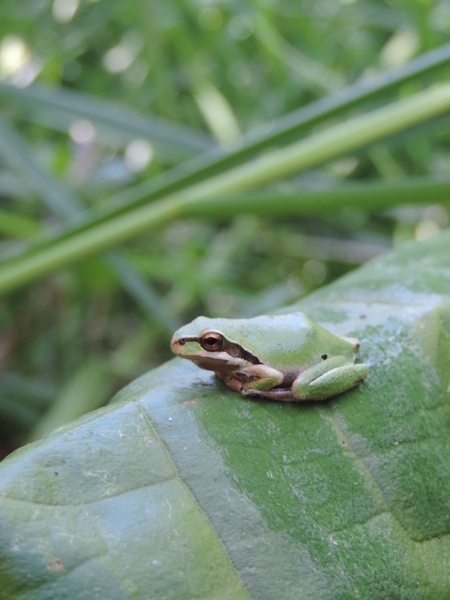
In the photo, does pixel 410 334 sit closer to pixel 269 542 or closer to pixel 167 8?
pixel 269 542

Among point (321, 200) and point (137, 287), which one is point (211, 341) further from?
point (137, 287)

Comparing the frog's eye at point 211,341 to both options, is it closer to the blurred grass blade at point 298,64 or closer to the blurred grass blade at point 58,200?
the blurred grass blade at point 58,200

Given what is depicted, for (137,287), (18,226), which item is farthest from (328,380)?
(18,226)

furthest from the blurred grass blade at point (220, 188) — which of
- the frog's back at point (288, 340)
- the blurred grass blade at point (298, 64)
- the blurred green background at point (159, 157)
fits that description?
the blurred grass blade at point (298, 64)

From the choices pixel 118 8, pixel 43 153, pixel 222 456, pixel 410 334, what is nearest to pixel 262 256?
pixel 43 153

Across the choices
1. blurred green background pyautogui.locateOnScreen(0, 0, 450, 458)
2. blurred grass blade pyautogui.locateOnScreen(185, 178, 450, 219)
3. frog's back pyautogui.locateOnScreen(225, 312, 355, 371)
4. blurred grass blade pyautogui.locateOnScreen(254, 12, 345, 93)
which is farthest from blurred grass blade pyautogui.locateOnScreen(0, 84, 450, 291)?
blurred grass blade pyautogui.locateOnScreen(254, 12, 345, 93)

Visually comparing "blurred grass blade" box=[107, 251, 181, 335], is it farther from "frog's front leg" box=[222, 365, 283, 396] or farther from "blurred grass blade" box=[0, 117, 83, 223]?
"frog's front leg" box=[222, 365, 283, 396]

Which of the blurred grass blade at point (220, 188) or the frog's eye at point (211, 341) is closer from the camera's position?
the frog's eye at point (211, 341)
